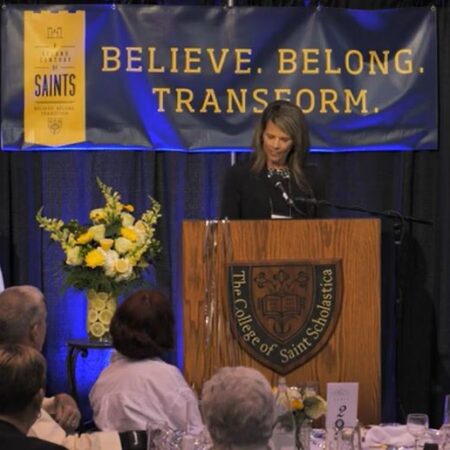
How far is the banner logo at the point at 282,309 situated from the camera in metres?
3.90

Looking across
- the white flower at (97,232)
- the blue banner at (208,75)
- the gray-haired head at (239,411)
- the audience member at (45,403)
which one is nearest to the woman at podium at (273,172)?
the white flower at (97,232)

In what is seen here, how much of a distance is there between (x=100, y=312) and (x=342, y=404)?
1996 millimetres

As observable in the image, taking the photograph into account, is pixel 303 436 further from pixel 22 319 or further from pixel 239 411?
pixel 22 319

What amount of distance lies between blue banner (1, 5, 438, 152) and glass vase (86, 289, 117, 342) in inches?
38.2

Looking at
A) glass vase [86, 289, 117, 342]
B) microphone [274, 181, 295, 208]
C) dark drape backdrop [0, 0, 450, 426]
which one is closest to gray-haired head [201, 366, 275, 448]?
microphone [274, 181, 295, 208]

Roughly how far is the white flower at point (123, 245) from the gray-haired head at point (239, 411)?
2536mm

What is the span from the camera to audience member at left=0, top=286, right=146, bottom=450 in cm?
315

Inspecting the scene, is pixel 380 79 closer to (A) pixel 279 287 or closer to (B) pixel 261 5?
(B) pixel 261 5

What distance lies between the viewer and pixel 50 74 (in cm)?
579

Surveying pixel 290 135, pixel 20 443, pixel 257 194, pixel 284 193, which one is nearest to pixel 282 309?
pixel 284 193

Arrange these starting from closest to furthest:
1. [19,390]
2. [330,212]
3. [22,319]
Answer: [19,390] → [22,319] → [330,212]

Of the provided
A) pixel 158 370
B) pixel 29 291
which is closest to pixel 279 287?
pixel 158 370

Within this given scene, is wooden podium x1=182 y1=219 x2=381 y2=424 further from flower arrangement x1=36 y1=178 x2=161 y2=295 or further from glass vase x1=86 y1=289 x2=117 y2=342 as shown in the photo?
glass vase x1=86 y1=289 x2=117 y2=342

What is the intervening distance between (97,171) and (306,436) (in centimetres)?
306
